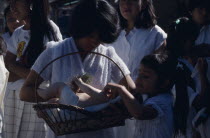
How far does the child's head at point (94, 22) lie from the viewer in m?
3.03

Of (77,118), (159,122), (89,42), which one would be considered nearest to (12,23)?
(89,42)

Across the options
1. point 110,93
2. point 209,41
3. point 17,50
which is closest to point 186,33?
point 209,41

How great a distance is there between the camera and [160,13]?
12.3 meters

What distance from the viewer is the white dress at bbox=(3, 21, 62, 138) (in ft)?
14.4

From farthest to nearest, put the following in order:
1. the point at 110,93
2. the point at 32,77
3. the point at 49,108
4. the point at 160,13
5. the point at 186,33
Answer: the point at 160,13
the point at 186,33
the point at 32,77
the point at 110,93
the point at 49,108

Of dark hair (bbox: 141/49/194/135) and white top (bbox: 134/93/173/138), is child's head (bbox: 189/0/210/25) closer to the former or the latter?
dark hair (bbox: 141/49/194/135)

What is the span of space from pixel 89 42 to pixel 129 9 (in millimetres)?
1430

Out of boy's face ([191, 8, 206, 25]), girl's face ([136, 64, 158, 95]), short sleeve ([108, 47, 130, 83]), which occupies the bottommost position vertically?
girl's face ([136, 64, 158, 95])

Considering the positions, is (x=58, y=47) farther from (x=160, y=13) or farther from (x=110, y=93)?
(x=160, y=13)

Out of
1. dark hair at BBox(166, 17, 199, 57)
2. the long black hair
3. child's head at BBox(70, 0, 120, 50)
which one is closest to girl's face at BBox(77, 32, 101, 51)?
child's head at BBox(70, 0, 120, 50)

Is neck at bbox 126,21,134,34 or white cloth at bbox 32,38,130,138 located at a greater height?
white cloth at bbox 32,38,130,138

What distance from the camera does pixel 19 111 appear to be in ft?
14.7

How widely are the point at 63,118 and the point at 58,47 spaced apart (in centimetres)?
56

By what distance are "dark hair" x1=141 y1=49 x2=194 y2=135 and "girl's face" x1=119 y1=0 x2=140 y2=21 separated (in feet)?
2.88
